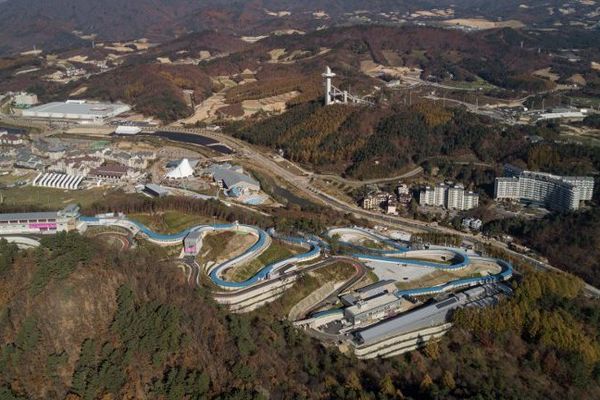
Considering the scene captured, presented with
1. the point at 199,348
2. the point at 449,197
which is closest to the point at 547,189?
the point at 449,197

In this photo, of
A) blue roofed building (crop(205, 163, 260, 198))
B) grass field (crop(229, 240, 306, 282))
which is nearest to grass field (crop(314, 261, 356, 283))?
grass field (crop(229, 240, 306, 282))

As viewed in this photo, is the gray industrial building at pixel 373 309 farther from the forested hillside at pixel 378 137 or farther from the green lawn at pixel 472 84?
the green lawn at pixel 472 84

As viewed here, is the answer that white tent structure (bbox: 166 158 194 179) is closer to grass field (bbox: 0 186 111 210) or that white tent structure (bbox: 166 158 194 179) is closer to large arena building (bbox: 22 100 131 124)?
grass field (bbox: 0 186 111 210)

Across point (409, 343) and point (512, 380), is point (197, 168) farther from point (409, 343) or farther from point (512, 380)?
point (512, 380)

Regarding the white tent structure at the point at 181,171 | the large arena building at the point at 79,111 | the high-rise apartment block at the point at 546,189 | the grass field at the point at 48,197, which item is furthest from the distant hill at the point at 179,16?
the high-rise apartment block at the point at 546,189

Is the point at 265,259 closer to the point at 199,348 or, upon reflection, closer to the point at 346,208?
the point at 199,348

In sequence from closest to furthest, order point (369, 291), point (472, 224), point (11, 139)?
1. point (369, 291)
2. point (472, 224)
3. point (11, 139)
